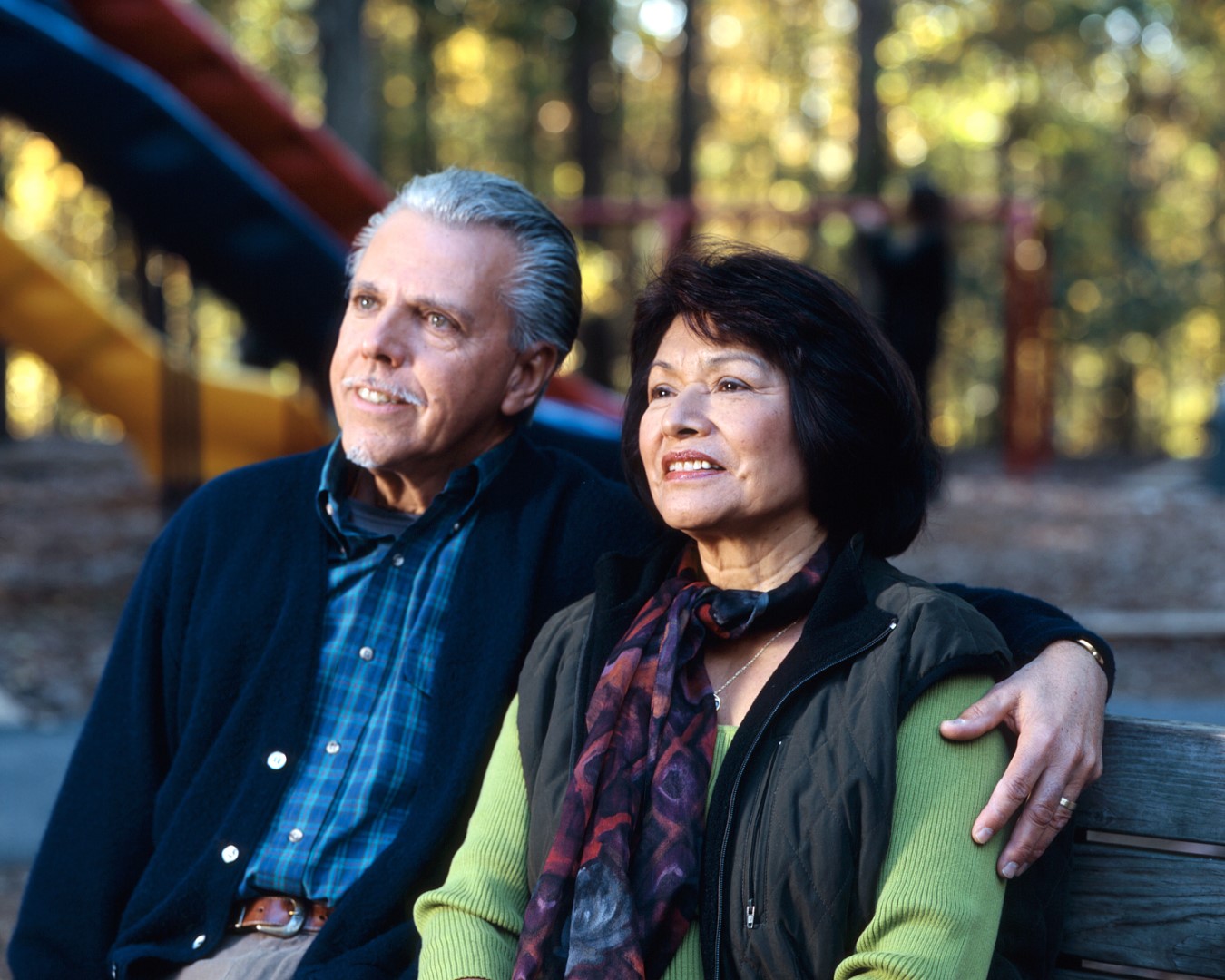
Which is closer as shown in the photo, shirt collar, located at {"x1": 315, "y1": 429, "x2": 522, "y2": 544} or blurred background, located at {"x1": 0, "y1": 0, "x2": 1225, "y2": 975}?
shirt collar, located at {"x1": 315, "y1": 429, "x2": 522, "y2": 544}

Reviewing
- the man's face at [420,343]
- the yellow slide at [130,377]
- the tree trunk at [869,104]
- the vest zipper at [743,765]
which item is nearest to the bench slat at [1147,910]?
the vest zipper at [743,765]

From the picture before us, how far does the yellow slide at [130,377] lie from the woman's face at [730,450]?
1001 centimetres

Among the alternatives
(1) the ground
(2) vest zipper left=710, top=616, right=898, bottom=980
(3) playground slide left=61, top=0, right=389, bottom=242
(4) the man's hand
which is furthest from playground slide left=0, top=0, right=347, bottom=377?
(4) the man's hand

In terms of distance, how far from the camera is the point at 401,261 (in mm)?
2664

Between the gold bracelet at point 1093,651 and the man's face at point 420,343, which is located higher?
the man's face at point 420,343

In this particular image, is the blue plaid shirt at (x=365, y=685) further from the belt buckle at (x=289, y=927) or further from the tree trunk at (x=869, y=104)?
the tree trunk at (x=869, y=104)

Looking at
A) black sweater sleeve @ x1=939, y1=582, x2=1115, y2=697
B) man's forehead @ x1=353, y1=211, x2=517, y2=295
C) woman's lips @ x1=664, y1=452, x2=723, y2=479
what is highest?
man's forehead @ x1=353, y1=211, x2=517, y2=295

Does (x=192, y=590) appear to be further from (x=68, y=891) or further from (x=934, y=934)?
(x=934, y=934)

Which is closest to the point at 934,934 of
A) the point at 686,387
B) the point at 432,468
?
the point at 686,387

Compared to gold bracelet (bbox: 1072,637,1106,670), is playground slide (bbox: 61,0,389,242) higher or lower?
higher

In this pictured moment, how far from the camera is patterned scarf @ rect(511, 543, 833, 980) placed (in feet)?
6.36

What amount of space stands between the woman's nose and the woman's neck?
184mm

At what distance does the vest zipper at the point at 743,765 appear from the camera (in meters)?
1.92

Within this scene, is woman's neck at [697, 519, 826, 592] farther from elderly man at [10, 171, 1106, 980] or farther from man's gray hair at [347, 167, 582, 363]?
man's gray hair at [347, 167, 582, 363]
